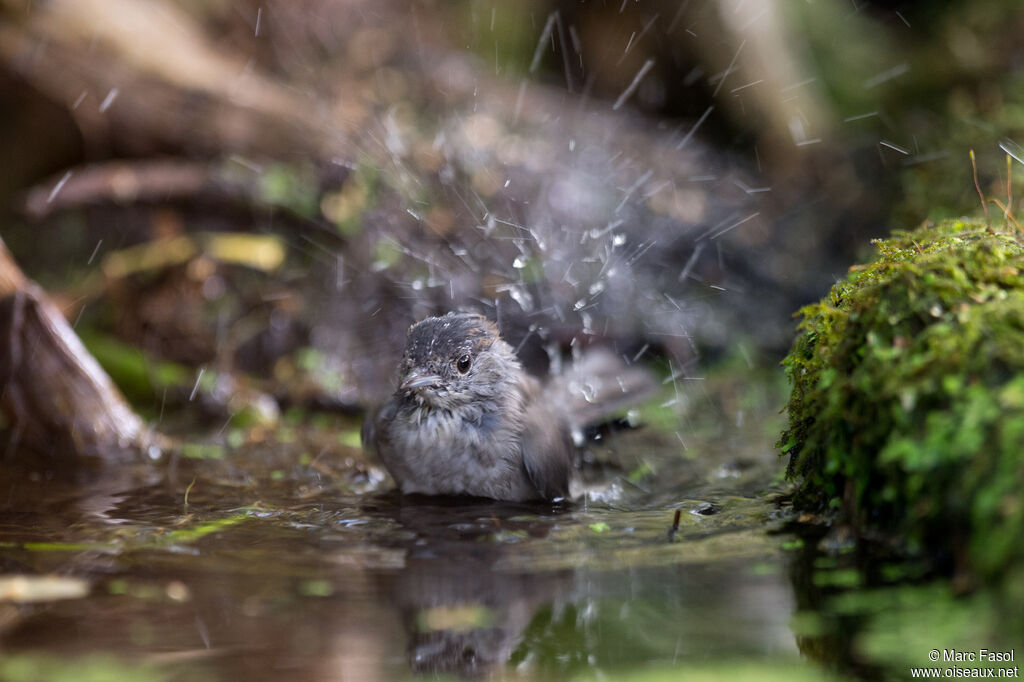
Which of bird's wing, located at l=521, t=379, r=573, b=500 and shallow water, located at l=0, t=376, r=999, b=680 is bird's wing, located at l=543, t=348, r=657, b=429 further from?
shallow water, located at l=0, t=376, r=999, b=680

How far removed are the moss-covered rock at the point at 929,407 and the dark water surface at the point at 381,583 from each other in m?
0.39

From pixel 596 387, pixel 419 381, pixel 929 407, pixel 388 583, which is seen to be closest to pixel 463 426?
pixel 419 381

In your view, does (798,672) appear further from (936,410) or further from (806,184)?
(806,184)

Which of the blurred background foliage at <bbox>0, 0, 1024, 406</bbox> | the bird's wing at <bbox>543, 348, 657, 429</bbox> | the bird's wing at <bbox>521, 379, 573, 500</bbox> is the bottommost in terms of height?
the bird's wing at <bbox>521, 379, 573, 500</bbox>

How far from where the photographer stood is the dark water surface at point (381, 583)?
2.39 m

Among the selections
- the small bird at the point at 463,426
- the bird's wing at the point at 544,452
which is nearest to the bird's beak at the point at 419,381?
the small bird at the point at 463,426

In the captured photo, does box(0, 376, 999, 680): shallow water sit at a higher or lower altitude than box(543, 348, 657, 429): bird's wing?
lower

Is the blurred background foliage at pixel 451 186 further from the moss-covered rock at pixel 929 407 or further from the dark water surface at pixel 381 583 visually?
the moss-covered rock at pixel 929 407

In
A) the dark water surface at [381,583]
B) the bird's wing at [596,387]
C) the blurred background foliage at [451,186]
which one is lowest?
the dark water surface at [381,583]

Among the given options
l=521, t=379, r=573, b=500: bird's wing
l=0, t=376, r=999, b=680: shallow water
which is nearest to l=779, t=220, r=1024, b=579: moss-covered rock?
l=0, t=376, r=999, b=680: shallow water

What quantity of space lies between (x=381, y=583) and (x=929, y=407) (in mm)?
1842

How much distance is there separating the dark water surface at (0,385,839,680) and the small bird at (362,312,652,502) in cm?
19

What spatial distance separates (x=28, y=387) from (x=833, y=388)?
456 centimetres

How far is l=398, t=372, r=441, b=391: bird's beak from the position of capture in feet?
15.1
